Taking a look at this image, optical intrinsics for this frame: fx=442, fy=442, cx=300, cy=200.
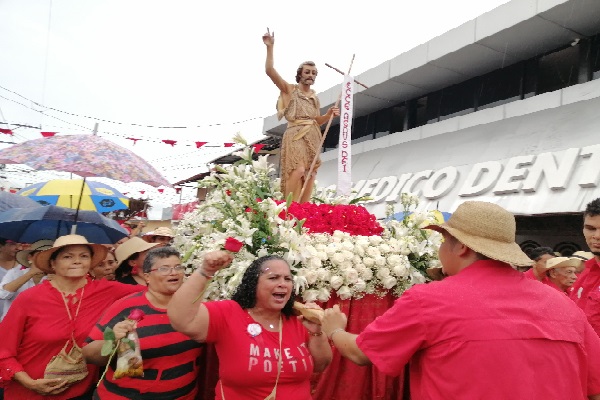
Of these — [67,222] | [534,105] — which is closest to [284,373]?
[67,222]

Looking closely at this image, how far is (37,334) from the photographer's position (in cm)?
276

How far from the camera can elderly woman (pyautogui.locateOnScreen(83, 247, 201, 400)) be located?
2.50m

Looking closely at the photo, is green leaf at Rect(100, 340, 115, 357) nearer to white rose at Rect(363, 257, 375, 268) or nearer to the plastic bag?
the plastic bag

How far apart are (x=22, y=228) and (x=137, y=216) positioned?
19.9 m

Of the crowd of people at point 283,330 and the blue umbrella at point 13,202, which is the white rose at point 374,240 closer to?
the crowd of people at point 283,330

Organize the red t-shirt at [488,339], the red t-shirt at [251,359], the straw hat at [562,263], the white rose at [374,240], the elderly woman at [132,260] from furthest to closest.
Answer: the straw hat at [562,263]
the elderly woman at [132,260]
the white rose at [374,240]
the red t-shirt at [251,359]
the red t-shirt at [488,339]

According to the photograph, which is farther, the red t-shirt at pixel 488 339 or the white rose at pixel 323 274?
the white rose at pixel 323 274

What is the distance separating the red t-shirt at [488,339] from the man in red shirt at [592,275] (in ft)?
4.83

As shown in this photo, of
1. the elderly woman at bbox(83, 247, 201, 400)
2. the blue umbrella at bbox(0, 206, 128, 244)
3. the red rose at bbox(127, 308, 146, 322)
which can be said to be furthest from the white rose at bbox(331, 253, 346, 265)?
the blue umbrella at bbox(0, 206, 128, 244)

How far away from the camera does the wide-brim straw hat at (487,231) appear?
1.77 m

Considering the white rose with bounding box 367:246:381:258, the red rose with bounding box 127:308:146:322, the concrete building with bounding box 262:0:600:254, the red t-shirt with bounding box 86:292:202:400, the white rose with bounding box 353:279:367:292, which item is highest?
the concrete building with bounding box 262:0:600:254

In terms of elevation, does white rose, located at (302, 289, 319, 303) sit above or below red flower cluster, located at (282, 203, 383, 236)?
below

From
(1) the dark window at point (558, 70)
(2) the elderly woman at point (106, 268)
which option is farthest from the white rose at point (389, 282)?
(1) the dark window at point (558, 70)

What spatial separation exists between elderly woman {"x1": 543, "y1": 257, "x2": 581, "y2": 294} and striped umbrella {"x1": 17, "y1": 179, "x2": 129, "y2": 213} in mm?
5036
